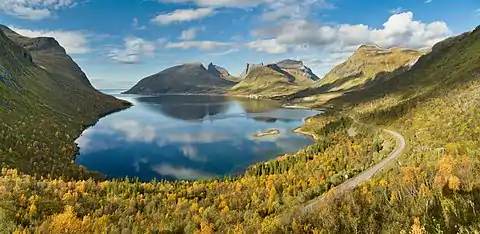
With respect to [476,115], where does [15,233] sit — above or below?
below

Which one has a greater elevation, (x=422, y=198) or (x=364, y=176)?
(x=422, y=198)

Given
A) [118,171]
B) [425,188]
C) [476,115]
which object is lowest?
[118,171]

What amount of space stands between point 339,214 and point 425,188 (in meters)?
16.8

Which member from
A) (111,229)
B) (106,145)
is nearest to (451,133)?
(111,229)

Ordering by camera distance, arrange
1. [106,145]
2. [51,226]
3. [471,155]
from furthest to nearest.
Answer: [106,145], [471,155], [51,226]

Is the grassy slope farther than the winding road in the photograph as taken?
No

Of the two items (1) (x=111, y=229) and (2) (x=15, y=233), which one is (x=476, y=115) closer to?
(1) (x=111, y=229)

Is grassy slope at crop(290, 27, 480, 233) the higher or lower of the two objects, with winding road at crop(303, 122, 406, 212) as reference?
higher

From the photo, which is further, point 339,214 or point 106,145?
point 106,145

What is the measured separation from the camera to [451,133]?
11994 cm

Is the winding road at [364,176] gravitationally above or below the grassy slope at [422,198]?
below

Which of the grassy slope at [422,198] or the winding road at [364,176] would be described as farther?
the winding road at [364,176]

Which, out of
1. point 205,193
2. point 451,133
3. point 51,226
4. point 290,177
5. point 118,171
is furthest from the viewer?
point 118,171

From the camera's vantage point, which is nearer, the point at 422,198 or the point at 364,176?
the point at 422,198
